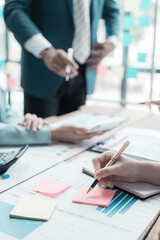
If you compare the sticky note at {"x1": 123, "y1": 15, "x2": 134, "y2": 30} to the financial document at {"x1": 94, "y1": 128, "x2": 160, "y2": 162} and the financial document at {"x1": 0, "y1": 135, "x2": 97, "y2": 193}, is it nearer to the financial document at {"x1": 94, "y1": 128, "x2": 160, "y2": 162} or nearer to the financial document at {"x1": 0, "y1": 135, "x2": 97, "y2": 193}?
the financial document at {"x1": 94, "y1": 128, "x2": 160, "y2": 162}

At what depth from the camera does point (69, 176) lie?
900mm

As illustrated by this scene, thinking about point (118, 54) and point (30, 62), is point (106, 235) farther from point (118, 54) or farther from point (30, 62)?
point (118, 54)

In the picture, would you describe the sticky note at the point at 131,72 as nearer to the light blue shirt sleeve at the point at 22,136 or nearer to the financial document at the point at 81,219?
the light blue shirt sleeve at the point at 22,136

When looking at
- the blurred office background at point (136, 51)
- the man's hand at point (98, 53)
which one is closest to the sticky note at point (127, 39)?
the blurred office background at point (136, 51)

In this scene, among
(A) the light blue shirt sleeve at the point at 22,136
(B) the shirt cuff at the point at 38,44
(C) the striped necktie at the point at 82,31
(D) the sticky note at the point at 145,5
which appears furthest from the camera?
(D) the sticky note at the point at 145,5

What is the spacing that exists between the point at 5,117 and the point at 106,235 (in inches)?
38.9

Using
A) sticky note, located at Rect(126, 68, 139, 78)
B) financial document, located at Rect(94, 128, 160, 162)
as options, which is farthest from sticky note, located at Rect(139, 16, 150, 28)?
financial document, located at Rect(94, 128, 160, 162)

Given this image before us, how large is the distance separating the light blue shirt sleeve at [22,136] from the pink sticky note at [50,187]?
362 mm

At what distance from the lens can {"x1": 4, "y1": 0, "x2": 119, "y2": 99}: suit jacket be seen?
5.28ft

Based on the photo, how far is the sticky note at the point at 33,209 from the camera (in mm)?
669

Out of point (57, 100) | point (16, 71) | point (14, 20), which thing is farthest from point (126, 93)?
point (14, 20)

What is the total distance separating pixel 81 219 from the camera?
0.67 metres

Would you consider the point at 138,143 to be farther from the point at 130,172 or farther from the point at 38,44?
the point at 38,44

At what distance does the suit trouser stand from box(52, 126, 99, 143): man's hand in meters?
0.50
